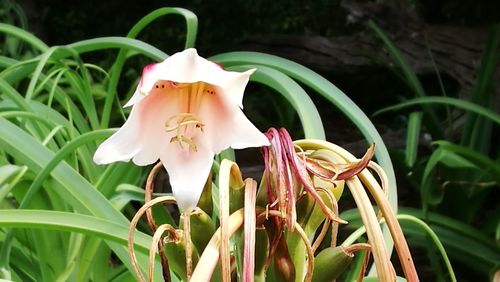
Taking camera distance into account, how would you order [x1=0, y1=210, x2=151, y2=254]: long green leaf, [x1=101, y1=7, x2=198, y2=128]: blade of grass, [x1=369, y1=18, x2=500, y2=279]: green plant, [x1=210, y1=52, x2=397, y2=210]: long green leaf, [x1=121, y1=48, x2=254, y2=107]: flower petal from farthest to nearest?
[x1=369, y1=18, x2=500, y2=279]: green plant → [x1=101, y1=7, x2=198, y2=128]: blade of grass → [x1=210, y1=52, x2=397, y2=210]: long green leaf → [x1=0, y1=210, x2=151, y2=254]: long green leaf → [x1=121, y1=48, x2=254, y2=107]: flower petal

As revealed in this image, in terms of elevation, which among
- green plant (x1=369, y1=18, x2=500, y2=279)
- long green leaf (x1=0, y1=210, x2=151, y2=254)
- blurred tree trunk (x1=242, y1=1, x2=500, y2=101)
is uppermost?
blurred tree trunk (x1=242, y1=1, x2=500, y2=101)

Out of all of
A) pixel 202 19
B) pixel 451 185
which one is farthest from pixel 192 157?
pixel 202 19

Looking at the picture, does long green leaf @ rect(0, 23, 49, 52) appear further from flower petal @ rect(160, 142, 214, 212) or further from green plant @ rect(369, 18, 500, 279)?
flower petal @ rect(160, 142, 214, 212)

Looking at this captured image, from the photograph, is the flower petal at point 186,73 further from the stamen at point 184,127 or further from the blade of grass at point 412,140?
the blade of grass at point 412,140

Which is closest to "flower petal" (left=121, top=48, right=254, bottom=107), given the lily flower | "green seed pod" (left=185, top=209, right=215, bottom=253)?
the lily flower

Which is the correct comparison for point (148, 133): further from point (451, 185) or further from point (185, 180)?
point (451, 185)

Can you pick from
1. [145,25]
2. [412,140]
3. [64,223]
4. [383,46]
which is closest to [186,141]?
[64,223]

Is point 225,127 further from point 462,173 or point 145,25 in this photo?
point 462,173
